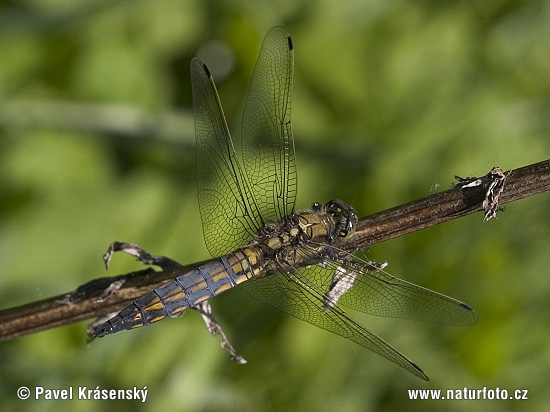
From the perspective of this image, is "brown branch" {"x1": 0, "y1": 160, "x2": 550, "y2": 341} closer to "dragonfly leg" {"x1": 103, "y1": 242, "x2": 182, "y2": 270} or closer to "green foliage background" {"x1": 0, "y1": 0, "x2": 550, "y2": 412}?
"dragonfly leg" {"x1": 103, "y1": 242, "x2": 182, "y2": 270}

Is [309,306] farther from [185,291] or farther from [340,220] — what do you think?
[185,291]

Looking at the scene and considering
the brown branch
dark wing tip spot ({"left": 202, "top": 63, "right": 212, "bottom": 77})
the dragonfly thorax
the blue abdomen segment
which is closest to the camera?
the brown branch

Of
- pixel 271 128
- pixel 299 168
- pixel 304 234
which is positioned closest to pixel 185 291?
pixel 304 234

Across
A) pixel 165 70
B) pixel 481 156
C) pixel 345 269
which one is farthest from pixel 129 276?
pixel 481 156

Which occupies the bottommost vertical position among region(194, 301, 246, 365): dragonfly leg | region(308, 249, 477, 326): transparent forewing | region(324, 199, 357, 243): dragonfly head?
region(194, 301, 246, 365): dragonfly leg

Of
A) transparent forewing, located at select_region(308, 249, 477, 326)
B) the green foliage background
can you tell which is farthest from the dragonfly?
the green foliage background

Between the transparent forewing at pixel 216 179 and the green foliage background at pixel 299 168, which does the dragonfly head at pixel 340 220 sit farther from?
the green foliage background at pixel 299 168

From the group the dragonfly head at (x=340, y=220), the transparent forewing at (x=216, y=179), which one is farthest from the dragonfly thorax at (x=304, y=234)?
the transparent forewing at (x=216, y=179)
